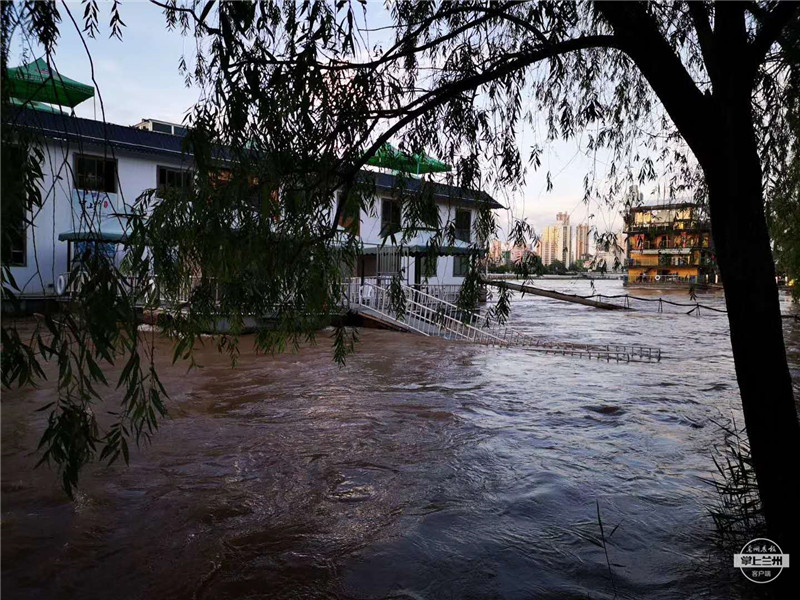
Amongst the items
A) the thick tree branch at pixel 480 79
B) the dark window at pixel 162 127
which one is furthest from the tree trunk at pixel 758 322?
the dark window at pixel 162 127

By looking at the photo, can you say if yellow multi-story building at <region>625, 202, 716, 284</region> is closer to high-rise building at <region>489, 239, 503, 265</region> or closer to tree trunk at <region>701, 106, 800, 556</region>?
high-rise building at <region>489, 239, 503, 265</region>

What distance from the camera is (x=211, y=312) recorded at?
4.13m

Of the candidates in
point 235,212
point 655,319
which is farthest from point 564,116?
point 655,319

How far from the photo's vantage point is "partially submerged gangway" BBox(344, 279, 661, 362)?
569 inches

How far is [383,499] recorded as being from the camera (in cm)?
538

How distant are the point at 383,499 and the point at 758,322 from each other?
3.59 meters

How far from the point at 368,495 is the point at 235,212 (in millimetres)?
3190

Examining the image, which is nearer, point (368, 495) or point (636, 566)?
point (636, 566)

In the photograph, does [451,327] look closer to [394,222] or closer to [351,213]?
[394,222]

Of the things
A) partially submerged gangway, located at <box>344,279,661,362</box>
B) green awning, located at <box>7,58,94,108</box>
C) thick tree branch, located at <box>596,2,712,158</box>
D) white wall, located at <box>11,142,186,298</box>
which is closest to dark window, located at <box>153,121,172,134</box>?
white wall, located at <box>11,142,186,298</box>

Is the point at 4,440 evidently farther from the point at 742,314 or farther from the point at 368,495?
the point at 742,314

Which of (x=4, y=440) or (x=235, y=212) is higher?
(x=235, y=212)

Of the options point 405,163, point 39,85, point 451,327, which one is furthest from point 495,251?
point 451,327

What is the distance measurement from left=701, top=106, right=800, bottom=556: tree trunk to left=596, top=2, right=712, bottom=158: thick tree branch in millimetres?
141
